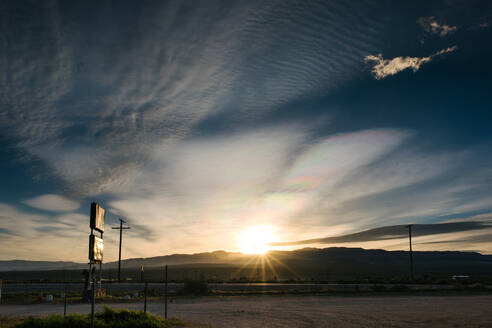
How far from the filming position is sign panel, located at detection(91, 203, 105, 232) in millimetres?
13945

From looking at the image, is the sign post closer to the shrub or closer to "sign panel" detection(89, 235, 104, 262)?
"sign panel" detection(89, 235, 104, 262)

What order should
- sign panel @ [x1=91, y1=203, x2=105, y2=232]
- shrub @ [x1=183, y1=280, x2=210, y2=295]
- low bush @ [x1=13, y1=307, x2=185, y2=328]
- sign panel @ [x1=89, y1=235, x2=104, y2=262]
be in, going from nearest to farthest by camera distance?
sign panel @ [x1=89, y1=235, x2=104, y2=262], sign panel @ [x1=91, y1=203, x2=105, y2=232], low bush @ [x1=13, y1=307, x2=185, y2=328], shrub @ [x1=183, y1=280, x2=210, y2=295]

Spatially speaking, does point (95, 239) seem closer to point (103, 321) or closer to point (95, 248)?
point (95, 248)

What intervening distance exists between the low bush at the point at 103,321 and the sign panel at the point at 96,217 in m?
3.79

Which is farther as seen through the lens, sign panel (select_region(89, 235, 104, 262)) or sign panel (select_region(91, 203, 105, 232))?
sign panel (select_region(91, 203, 105, 232))

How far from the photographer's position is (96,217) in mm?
14117

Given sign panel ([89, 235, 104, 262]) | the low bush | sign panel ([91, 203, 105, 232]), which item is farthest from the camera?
the low bush

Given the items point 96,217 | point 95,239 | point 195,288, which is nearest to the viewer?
point 95,239

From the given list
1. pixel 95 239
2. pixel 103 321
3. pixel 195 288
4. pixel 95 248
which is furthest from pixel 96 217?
pixel 195 288

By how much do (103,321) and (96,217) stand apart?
15.3ft

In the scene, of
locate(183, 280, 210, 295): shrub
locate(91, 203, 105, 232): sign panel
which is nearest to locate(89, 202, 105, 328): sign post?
locate(91, 203, 105, 232): sign panel

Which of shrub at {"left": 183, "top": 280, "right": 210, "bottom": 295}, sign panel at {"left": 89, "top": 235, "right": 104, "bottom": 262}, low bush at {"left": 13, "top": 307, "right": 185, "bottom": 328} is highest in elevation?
sign panel at {"left": 89, "top": 235, "right": 104, "bottom": 262}

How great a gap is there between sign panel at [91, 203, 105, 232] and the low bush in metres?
3.79

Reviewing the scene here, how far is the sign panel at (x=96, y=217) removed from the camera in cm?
1395
